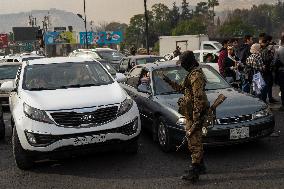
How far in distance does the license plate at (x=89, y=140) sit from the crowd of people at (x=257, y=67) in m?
3.94

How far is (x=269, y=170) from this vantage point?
222 inches

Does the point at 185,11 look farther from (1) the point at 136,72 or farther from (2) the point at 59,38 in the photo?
(1) the point at 136,72

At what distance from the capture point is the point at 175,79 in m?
7.73

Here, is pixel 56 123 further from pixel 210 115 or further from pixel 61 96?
pixel 210 115

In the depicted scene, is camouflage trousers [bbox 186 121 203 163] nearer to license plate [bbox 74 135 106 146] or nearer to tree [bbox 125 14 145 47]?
license plate [bbox 74 135 106 146]

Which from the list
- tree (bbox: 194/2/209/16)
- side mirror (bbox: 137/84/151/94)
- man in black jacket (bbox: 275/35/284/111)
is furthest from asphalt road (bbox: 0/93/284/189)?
tree (bbox: 194/2/209/16)

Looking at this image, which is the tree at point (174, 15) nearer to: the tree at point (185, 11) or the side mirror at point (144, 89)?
the tree at point (185, 11)

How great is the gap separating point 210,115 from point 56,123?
2132 mm

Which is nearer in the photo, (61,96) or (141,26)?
(61,96)

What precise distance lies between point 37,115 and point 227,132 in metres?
2.75

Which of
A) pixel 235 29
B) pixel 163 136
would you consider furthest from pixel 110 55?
pixel 235 29

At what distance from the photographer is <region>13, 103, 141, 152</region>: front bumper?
5.71 meters

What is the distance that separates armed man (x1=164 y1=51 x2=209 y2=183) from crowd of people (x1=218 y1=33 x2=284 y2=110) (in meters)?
3.87

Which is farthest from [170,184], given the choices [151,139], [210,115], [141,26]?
[141,26]
